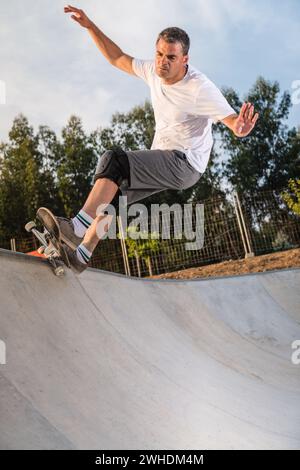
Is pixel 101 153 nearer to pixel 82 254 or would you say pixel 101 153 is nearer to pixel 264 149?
pixel 264 149

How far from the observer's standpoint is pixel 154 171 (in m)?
3.93

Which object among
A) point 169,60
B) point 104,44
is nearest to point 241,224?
point 104,44

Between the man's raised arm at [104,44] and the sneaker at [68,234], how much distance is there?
5.17ft

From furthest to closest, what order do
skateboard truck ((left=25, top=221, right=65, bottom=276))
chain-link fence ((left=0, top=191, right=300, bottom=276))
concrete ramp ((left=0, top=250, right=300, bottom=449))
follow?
chain-link fence ((left=0, top=191, right=300, bottom=276))
skateboard truck ((left=25, top=221, right=65, bottom=276))
concrete ramp ((left=0, top=250, right=300, bottom=449))

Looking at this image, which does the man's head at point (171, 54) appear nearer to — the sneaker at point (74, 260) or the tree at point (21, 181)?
the sneaker at point (74, 260)

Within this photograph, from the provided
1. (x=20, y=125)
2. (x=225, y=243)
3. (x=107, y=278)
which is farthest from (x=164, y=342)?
(x=20, y=125)

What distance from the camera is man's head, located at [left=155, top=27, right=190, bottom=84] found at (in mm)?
3979

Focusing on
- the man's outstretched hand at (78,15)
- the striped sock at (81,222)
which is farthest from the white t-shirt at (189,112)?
the striped sock at (81,222)

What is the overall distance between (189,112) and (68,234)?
1294 millimetres

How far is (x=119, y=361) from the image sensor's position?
140 inches

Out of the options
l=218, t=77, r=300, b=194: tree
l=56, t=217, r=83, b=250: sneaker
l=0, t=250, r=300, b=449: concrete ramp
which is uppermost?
l=218, t=77, r=300, b=194: tree

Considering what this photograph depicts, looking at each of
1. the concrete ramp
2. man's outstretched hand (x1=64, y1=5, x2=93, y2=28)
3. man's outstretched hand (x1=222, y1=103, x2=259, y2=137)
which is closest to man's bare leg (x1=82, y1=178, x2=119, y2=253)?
the concrete ramp
